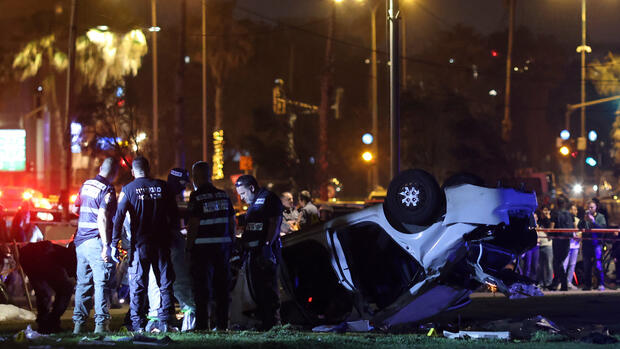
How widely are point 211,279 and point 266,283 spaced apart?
0.57 m

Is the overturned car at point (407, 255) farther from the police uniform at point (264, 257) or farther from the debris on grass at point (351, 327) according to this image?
the police uniform at point (264, 257)

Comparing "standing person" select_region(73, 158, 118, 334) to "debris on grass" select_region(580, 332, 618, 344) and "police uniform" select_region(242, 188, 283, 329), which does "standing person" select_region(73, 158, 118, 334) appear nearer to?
"police uniform" select_region(242, 188, 283, 329)

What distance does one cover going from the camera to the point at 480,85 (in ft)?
202

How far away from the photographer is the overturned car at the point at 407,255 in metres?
8.53

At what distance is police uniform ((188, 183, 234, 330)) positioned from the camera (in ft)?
29.0

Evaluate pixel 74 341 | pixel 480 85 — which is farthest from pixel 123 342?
pixel 480 85

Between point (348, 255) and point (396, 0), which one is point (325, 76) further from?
point (348, 255)

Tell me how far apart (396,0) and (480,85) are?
151 ft

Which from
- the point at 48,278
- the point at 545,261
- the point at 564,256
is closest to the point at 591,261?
the point at 564,256

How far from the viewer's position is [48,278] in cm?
932

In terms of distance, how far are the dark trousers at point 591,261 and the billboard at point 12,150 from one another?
3052 centimetres

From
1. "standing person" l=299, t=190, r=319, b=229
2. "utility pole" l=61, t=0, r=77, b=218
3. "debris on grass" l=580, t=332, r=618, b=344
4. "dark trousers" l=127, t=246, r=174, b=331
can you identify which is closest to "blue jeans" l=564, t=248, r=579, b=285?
"standing person" l=299, t=190, r=319, b=229

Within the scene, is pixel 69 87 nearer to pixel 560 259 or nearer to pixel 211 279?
pixel 560 259

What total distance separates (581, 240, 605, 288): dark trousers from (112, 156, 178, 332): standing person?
10.0 meters
